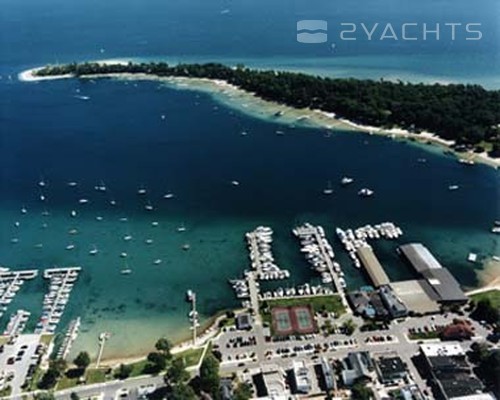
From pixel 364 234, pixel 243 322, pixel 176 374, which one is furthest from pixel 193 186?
pixel 176 374

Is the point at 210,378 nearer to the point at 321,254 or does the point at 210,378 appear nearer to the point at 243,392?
the point at 243,392

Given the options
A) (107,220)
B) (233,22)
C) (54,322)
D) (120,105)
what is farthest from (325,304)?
(233,22)

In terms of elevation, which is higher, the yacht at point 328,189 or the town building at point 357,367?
the yacht at point 328,189

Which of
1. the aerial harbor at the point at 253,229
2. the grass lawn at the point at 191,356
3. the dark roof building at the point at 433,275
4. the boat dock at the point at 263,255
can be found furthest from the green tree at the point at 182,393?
the dark roof building at the point at 433,275

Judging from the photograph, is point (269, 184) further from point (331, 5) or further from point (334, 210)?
point (331, 5)

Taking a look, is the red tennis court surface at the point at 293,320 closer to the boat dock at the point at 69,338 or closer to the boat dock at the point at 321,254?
the boat dock at the point at 321,254

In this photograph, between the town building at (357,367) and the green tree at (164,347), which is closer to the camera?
the town building at (357,367)
